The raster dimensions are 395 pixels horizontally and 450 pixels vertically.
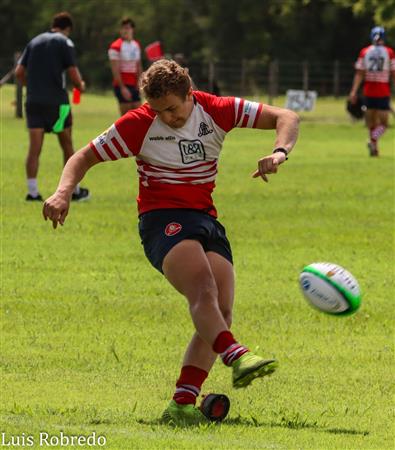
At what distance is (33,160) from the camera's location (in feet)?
58.3

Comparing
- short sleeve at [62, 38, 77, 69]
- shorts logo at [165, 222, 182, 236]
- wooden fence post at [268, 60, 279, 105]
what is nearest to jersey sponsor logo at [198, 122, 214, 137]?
shorts logo at [165, 222, 182, 236]

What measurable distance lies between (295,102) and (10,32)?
47.8m

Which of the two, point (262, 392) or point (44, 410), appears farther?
point (262, 392)

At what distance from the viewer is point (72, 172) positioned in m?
7.73

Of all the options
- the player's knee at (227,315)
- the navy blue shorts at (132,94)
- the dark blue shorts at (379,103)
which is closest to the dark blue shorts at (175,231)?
the player's knee at (227,315)

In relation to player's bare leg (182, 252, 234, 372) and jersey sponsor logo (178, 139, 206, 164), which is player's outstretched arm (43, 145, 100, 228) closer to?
jersey sponsor logo (178, 139, 206, 164)

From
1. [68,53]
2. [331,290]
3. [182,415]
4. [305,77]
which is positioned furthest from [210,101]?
[305,77]

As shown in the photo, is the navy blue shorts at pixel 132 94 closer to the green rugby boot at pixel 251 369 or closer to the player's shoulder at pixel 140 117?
the player's shoulder at pixel 140 117

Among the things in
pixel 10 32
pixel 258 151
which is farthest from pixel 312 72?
pixel 258 151

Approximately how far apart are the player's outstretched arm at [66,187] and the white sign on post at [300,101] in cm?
4249

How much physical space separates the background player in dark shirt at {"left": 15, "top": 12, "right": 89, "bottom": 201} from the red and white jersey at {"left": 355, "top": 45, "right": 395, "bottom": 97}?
998cm

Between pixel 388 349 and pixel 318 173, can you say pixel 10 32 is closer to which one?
pixel 318 173

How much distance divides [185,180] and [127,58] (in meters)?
21.2

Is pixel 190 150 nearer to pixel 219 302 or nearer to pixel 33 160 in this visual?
pixel 219 302
